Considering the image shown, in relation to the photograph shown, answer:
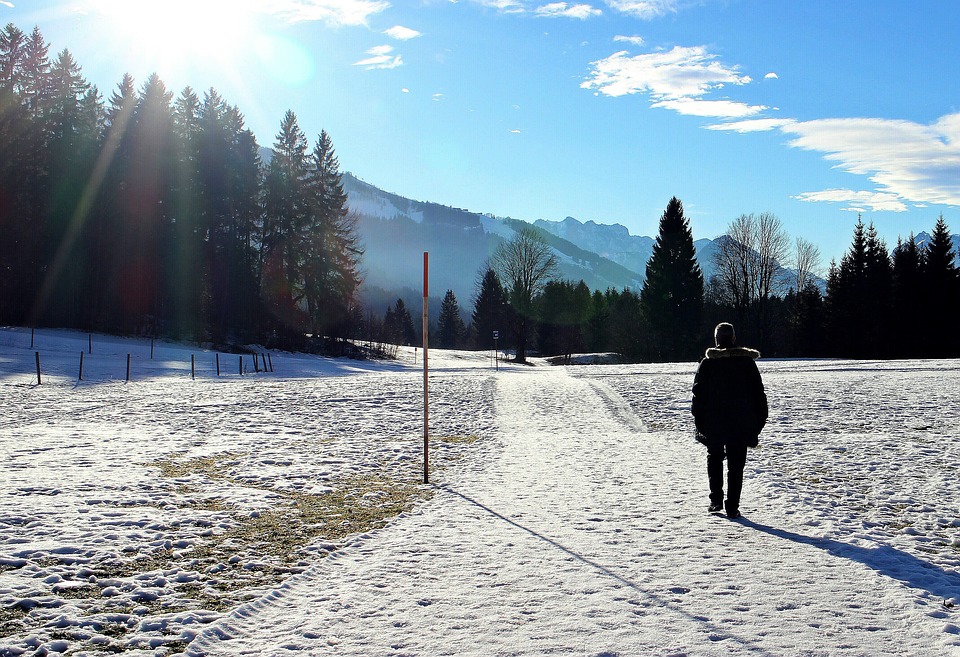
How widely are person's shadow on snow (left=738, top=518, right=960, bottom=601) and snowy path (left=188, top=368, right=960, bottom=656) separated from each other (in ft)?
0.09

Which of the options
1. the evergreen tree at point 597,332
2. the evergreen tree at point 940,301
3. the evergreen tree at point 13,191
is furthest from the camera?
the evergreen tree at point 597,332

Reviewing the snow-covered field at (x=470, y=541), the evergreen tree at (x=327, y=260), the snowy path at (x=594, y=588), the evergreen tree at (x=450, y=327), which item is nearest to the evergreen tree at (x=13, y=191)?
the evergreen tree at (x=327, y=260)

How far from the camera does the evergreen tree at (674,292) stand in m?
60.0

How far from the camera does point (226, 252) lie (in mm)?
52562

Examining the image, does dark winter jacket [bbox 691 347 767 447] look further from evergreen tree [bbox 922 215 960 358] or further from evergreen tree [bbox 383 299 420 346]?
evergreen tree [bbox 383 299 420 346]

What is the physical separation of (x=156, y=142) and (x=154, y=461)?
4539 cm

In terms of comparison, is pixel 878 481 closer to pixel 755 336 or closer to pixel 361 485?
pixel 361 485

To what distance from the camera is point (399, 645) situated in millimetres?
4035

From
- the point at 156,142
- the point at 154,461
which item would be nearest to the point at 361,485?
the point at 154,461

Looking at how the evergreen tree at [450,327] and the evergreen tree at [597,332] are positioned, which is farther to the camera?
the evergreen tree at [450,327]

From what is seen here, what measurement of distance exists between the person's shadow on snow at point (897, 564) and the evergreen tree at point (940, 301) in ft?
175

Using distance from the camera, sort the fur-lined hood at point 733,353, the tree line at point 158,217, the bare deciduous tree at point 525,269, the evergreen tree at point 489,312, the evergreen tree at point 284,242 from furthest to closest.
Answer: the evergreen tree at point 489,312 < the bare deciduous tree at point 525,269 < the evergreen tree at point 284,242 < the tree line at point 158,217 < the fur-lined hood at point 733,353

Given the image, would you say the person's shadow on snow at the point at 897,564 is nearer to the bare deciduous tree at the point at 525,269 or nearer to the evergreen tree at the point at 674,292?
the evergreen tree at the point at 674,292

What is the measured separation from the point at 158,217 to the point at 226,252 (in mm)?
5644
